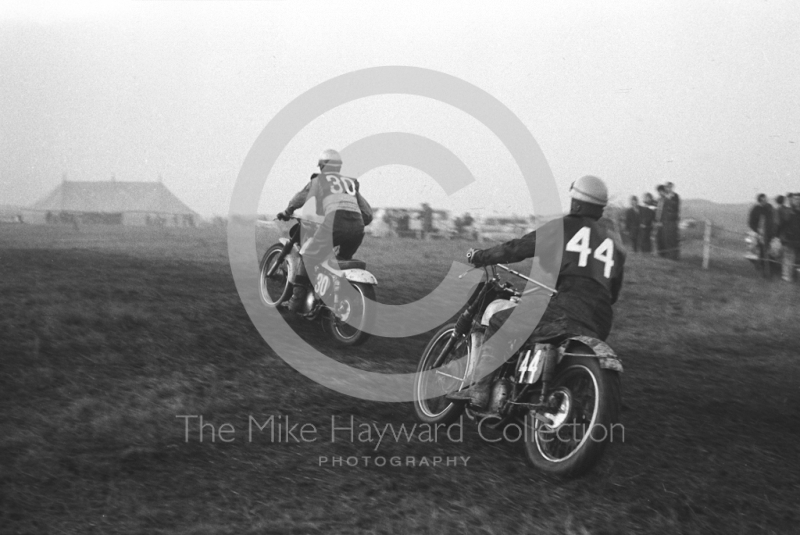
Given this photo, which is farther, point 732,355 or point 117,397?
point 732,355

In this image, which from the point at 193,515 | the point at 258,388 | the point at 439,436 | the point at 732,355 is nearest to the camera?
the point at 193,515

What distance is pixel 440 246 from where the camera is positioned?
22.0m

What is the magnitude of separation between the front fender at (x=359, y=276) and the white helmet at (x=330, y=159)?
1.46 metres

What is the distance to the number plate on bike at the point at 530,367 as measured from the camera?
16.7 ft

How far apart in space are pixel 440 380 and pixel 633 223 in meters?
15.9

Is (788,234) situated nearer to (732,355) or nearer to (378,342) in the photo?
Result: (732,355)

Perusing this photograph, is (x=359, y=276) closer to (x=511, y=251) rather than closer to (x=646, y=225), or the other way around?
(x=511, y=251)

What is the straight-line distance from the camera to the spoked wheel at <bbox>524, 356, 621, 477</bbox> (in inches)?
178

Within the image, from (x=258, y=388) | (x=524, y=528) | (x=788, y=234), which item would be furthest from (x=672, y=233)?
(x=524, y=528)

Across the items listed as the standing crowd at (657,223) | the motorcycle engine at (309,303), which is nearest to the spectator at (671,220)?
the standing crowd at (657,223)

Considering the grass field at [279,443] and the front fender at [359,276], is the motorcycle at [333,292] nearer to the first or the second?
the front fender at [359,276]

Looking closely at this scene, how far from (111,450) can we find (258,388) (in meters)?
1.83

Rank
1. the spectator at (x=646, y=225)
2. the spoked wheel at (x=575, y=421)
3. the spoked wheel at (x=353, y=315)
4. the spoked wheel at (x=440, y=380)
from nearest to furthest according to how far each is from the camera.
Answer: the spoked wheel at (x=575, y=421), the spoked wheel at (x=440, y=380), the spoked wheel at (x=353, y=315), the spectator at (x=646, y=225)

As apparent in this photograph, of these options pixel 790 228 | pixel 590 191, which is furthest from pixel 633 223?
pixel 590 191
